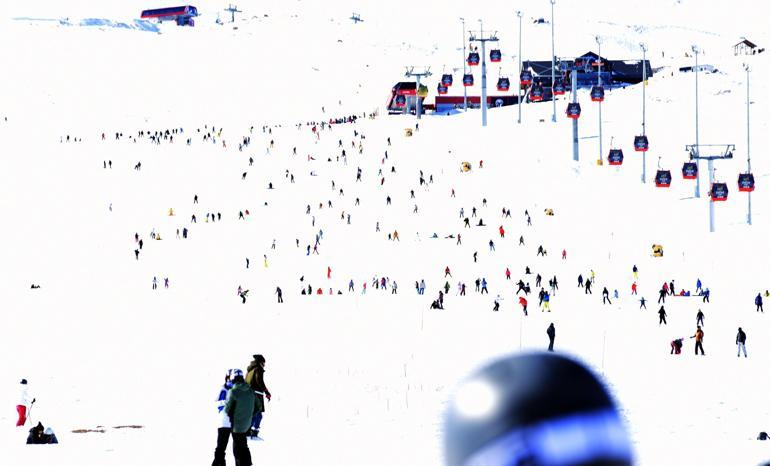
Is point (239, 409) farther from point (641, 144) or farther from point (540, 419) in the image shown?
point (641, 144)

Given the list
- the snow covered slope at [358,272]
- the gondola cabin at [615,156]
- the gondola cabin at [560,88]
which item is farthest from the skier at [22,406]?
the gondola cabin at [560,88]

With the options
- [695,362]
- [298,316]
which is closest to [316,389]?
[695,362]

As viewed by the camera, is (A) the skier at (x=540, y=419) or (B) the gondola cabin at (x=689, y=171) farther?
(B) the gondola cabin at (x=689, y=171)

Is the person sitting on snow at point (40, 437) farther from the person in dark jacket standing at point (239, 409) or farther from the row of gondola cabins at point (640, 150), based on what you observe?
the row of gondola cabins at point (640, 150)

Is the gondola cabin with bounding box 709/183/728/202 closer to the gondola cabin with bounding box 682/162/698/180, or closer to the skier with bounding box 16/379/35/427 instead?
the gondola cabin with bounding box 682/162/698/180

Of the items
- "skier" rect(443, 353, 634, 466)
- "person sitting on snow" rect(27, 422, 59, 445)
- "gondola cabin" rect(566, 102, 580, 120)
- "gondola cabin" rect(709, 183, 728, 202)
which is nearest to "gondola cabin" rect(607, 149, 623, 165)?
"gondola cabin" rect(566, 102, 580, 120)

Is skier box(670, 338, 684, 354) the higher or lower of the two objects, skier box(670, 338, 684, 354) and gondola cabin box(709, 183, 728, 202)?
the lower

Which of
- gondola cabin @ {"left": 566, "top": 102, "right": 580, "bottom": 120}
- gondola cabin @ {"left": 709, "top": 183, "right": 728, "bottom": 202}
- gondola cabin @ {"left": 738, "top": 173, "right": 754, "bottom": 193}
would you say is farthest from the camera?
gondola cabin @ {"left": 566, "top": 102, "right": 580, "bottom": 120}
